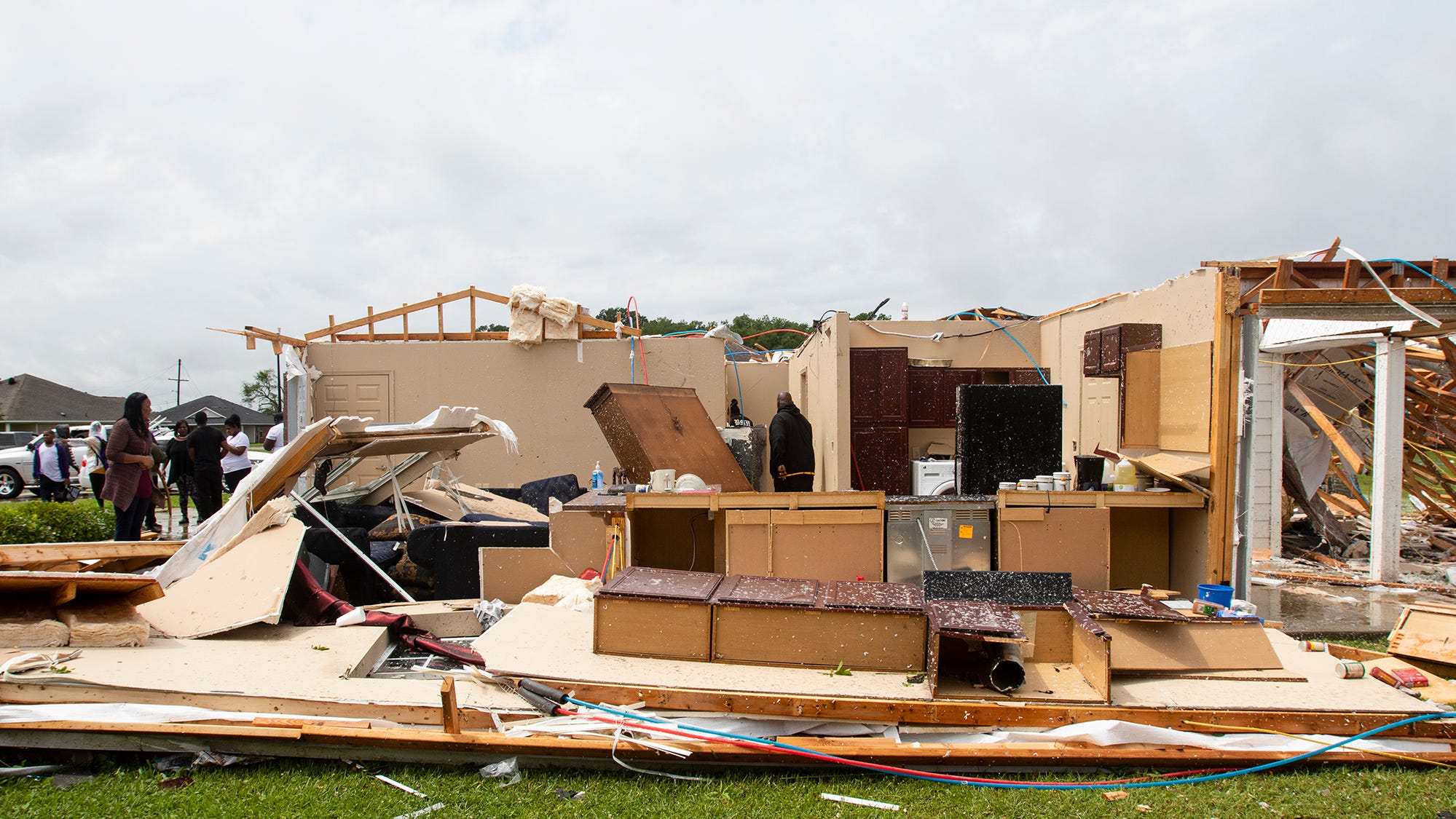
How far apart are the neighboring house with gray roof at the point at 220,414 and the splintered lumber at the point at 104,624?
32.6m

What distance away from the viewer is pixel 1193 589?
5.68 metres

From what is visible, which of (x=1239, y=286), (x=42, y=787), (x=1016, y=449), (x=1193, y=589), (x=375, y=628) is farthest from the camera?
(x=1016, y=449)

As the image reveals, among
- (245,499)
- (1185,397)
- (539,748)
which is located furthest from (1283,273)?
(245,499)

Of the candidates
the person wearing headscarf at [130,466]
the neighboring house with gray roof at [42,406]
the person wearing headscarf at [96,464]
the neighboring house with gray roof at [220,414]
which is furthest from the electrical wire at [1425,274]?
the neighboring house with gray roof at [42,406]

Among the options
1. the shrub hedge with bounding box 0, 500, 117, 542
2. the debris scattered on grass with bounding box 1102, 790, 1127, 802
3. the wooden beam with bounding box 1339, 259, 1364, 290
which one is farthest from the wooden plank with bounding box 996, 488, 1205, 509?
the shrub hedge with bounding box 0, 500, 117, 542

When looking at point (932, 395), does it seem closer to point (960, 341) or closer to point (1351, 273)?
point (960, 341)

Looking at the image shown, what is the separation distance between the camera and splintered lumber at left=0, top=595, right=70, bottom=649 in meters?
3.92

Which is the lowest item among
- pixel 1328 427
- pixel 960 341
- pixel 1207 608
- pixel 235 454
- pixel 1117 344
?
pixel 1207 608

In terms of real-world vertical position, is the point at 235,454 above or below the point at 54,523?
above

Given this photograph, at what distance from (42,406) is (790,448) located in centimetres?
4983

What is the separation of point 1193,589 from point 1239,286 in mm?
2251

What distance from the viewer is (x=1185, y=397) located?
5824mm

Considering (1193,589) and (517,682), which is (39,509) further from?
(1193,589)

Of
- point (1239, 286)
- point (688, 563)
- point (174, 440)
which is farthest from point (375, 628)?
point (174, 440)
